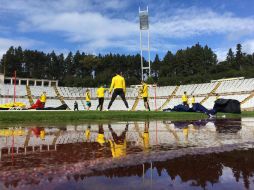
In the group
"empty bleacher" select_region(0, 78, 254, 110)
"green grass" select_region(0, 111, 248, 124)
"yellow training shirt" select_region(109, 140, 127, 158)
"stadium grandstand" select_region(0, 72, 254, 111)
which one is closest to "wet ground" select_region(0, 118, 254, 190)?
"yellow training shirt" select_region(109, 140, 127, 158)

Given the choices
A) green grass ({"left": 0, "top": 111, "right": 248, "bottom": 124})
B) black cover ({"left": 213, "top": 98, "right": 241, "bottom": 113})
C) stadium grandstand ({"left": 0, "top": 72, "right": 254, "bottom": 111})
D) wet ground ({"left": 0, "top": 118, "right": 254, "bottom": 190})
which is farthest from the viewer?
stadium grandstand ({"left": 0, "top": 72, "right": 254, "bottom": 111})

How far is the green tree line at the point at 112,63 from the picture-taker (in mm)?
111500

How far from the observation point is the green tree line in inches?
4390

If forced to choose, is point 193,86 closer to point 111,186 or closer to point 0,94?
point 0,94

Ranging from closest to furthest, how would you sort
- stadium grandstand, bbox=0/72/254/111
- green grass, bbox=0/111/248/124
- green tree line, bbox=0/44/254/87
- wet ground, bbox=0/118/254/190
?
1. wet ground, bbox=0/118/254/190
2. green grass, bbox=0/111/248/124
3. stadium grandstand, bbox=0/72/254/111
4. green tree line, bbox=0/44/254/87

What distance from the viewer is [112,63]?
12144cm

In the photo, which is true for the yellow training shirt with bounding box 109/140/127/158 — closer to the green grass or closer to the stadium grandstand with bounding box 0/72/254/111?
the green grass

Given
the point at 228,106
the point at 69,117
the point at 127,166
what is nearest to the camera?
the point at 127,166

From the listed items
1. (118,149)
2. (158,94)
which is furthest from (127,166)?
(158,94)

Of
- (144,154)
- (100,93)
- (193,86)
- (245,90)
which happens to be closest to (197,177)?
(144,154)

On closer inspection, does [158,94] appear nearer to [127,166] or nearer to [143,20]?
[143,20]

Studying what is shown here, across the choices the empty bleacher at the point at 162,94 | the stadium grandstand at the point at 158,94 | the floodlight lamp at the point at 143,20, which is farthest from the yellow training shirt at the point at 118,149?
the floodlight lamp at the point at 143,20

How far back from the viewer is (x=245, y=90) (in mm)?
51406

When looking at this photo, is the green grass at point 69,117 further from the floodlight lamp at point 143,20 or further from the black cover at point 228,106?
the floodlight lamp at point 143,20
